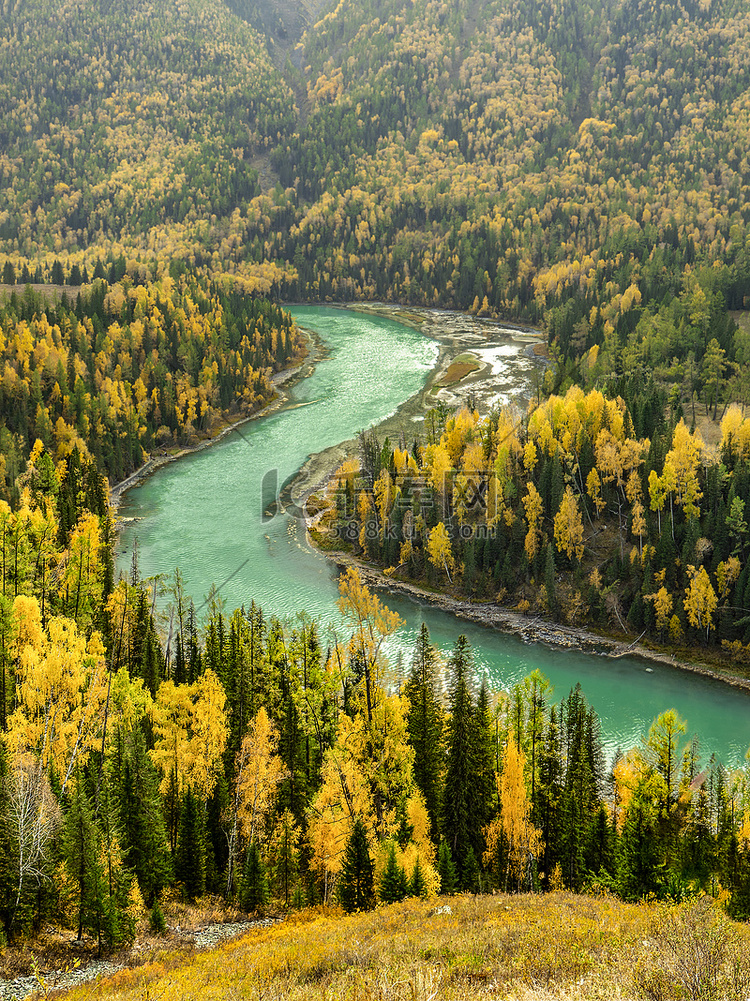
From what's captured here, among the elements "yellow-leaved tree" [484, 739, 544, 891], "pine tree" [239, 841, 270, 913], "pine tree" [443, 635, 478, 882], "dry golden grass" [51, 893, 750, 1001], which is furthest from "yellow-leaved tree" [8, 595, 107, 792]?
"yellow-leaved tree" [484, 739, 544, 891]

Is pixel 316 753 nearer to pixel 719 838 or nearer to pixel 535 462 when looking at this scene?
pixel 719 838

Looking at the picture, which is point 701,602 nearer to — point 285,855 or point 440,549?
point 440,549

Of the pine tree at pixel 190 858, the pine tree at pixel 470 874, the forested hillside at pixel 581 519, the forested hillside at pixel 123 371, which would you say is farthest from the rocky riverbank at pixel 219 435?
the pine tree at pixel 470 874

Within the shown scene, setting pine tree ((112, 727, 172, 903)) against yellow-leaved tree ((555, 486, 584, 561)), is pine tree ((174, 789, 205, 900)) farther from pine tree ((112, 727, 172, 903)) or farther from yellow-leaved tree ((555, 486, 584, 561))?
yellow-leaved tree ((555, 486, 584, 561))

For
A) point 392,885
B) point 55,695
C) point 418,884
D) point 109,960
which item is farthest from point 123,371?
point 392,885

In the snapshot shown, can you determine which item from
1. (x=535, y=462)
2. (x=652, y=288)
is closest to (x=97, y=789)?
(x=535, y=462)

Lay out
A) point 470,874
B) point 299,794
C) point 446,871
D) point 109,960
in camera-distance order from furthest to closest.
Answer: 1. point 299,794
2. point 470,874
3. point 446,871
4. point 109,960
